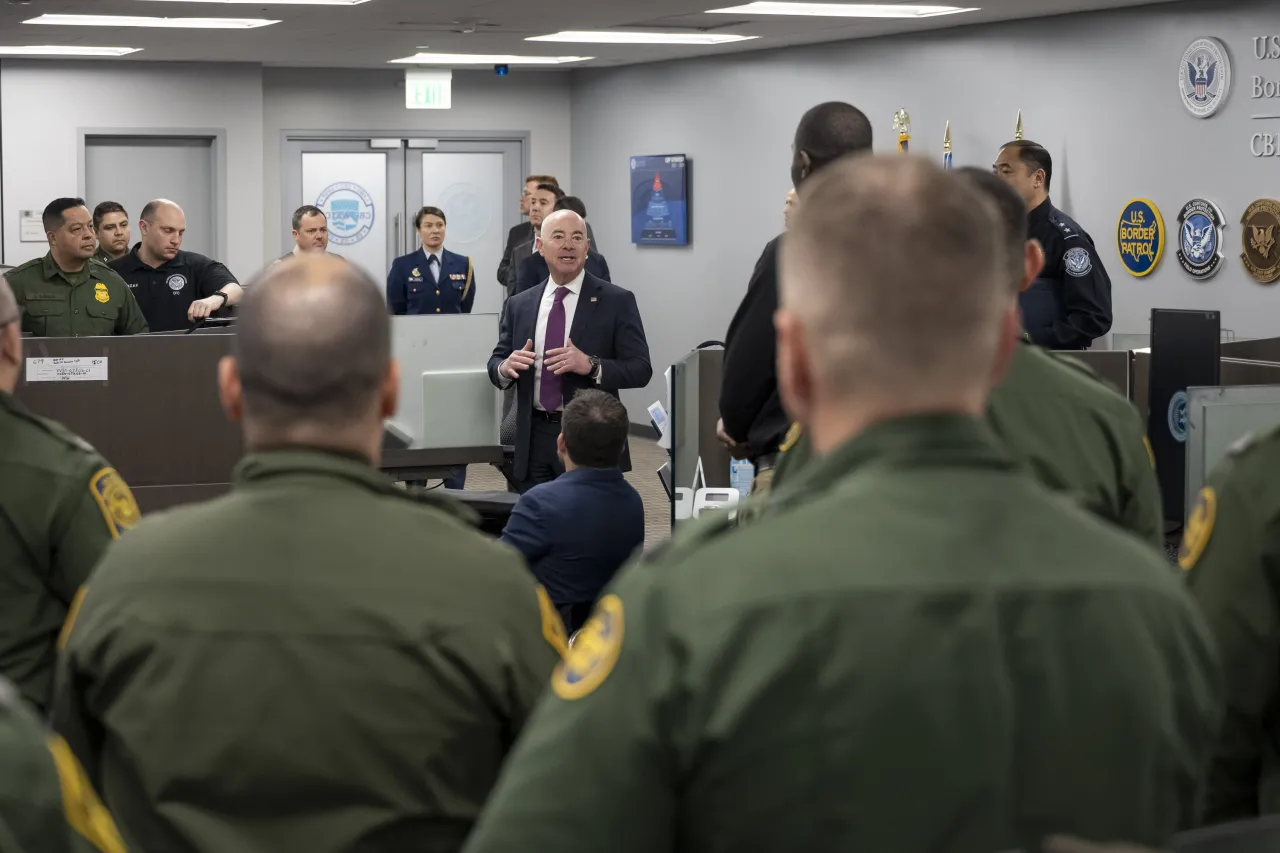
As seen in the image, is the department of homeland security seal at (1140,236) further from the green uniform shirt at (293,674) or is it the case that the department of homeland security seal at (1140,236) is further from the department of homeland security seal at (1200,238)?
the green uniform shirt at (293,674)

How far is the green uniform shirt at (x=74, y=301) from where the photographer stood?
5.81 meters

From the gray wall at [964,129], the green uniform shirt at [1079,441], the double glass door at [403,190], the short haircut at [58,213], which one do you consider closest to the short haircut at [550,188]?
the gray wall at [964,129]

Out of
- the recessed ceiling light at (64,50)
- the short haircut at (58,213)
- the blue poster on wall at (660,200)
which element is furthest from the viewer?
the blue poster on wall at (660,200)

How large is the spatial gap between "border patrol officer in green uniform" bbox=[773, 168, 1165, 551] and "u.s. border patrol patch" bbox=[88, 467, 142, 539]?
91 centimetres

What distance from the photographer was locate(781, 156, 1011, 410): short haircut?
40.2 inches

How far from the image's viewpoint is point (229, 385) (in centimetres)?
160

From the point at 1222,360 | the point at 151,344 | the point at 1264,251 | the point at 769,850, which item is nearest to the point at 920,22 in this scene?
the point at 1264,251

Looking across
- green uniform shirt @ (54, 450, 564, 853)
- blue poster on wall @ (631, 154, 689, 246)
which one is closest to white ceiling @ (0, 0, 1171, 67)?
blue poster on wall @ (631, 154, 689, 246)

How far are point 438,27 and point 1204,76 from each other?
4346 mm

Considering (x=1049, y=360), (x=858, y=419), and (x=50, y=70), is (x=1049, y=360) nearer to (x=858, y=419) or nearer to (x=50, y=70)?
(x=858, y=419)

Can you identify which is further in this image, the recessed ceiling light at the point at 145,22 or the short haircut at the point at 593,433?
the recessed ceiling light at the point at 145,22

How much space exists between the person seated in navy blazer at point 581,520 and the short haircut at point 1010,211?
199cm

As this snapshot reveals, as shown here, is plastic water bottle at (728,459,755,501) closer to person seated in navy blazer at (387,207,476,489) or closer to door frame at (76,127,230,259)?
person seated in navy blazer at (387,207,476,489)

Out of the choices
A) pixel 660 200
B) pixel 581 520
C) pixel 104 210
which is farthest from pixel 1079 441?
pixel 660 200
